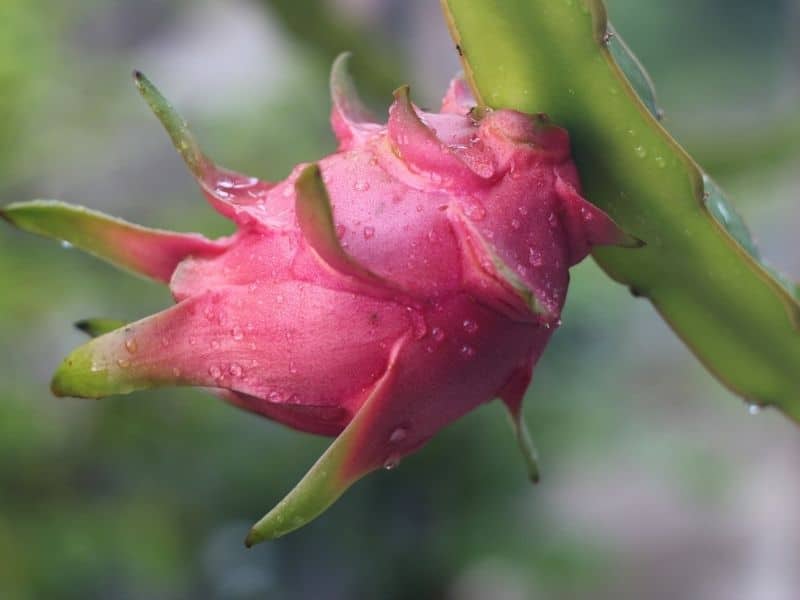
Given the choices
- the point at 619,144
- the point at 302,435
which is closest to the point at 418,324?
the point at 619,144

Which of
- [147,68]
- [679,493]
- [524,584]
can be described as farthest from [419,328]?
[147,68]

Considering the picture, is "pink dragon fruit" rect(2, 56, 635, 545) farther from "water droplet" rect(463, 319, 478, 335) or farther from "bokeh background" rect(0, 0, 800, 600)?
"bokeh background" rect(0, 0, 800, 600)

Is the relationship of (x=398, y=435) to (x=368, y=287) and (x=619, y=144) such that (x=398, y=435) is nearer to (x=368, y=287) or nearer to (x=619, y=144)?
(x=368, y=287)

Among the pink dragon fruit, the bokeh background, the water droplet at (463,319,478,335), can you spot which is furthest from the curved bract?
the bokeh background

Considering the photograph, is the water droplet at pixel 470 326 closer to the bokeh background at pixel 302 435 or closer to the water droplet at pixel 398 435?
the water droplet at pixel 398 435

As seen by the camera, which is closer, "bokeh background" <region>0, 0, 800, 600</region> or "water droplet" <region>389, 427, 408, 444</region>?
"water droplet" <region>389, 427, 408, 444</region>

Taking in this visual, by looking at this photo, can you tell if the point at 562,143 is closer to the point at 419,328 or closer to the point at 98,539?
the point at 419,328

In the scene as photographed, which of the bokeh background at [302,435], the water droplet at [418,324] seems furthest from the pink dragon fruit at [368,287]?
the bokeh background at [302,435]

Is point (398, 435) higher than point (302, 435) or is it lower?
higher
